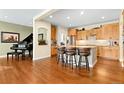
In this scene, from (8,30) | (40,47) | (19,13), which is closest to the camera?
(19,13)

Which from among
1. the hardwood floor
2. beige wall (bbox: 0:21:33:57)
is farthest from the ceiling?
beige wall (bbox: 0:21:33:57)

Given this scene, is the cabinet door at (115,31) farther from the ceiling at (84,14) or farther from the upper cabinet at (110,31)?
the ceiling at (84,14)

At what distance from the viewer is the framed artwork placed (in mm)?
9141

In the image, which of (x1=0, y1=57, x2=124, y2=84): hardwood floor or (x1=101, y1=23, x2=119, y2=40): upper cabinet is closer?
(x1=0, y1=57, x2=124, y2=84): hardwood floor

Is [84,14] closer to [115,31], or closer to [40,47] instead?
[115,31]

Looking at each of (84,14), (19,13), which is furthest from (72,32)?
(19,13)

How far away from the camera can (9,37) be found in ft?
31.2

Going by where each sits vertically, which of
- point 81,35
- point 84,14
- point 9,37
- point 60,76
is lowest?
point 60,76

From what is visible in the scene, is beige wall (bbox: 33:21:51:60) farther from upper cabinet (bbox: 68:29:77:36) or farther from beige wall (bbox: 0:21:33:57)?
upper cabinet (bbox: 68:29:77:36)
